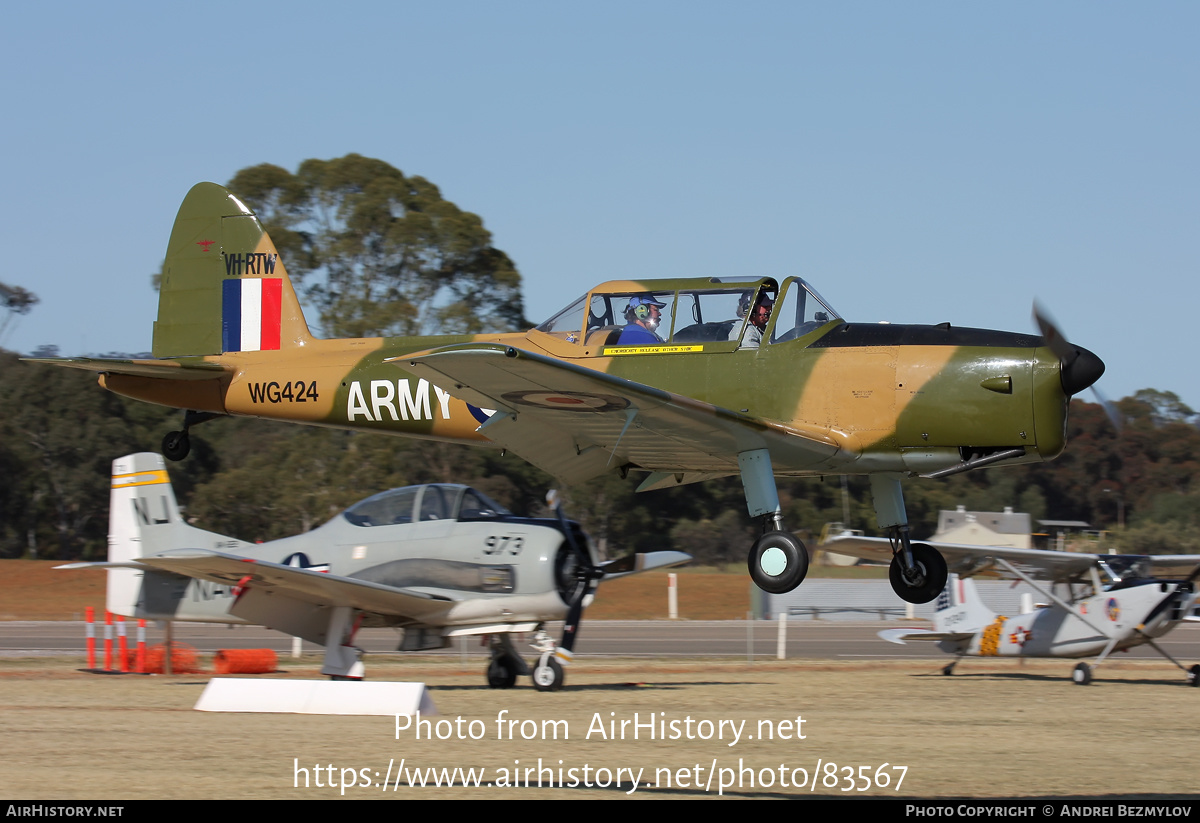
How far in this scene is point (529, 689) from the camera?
15.1 metres

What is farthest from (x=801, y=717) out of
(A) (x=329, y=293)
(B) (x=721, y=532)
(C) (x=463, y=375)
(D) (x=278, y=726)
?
(B) (x=721, y=532)

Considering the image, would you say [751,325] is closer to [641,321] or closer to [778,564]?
[641,321]

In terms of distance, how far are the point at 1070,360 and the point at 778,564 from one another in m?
2.43

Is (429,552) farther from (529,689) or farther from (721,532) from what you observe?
(721,532)

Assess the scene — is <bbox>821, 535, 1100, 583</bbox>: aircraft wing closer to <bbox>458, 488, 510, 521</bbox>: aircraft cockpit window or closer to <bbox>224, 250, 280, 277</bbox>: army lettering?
<bbox>458, 488, 510, 521</bbox>: aircraft cockpit window

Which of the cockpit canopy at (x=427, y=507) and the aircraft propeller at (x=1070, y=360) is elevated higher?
the aircraft propeller at (x=1070, y=360)

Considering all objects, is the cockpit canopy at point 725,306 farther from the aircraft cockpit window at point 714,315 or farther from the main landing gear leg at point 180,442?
the main landing gear leg at point 180,442

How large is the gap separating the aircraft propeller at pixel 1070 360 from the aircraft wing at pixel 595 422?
155 cm

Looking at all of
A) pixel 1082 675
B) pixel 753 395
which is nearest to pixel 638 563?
pixel 1082 675

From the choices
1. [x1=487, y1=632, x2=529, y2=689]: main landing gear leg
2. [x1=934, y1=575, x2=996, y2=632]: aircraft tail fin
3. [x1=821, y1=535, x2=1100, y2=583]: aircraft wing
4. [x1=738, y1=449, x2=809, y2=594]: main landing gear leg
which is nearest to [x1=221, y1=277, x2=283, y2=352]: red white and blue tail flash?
[x1=738, y1=449, x2=809, y2=594]: main landing gear leg

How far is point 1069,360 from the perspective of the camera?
27.6 feet

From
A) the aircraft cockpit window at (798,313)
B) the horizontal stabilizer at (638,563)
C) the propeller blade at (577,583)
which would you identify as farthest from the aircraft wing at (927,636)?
the aircraft cockpit window at (798,313)

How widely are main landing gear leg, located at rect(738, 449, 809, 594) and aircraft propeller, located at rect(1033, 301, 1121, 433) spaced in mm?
2070

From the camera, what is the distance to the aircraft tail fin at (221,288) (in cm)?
1174
